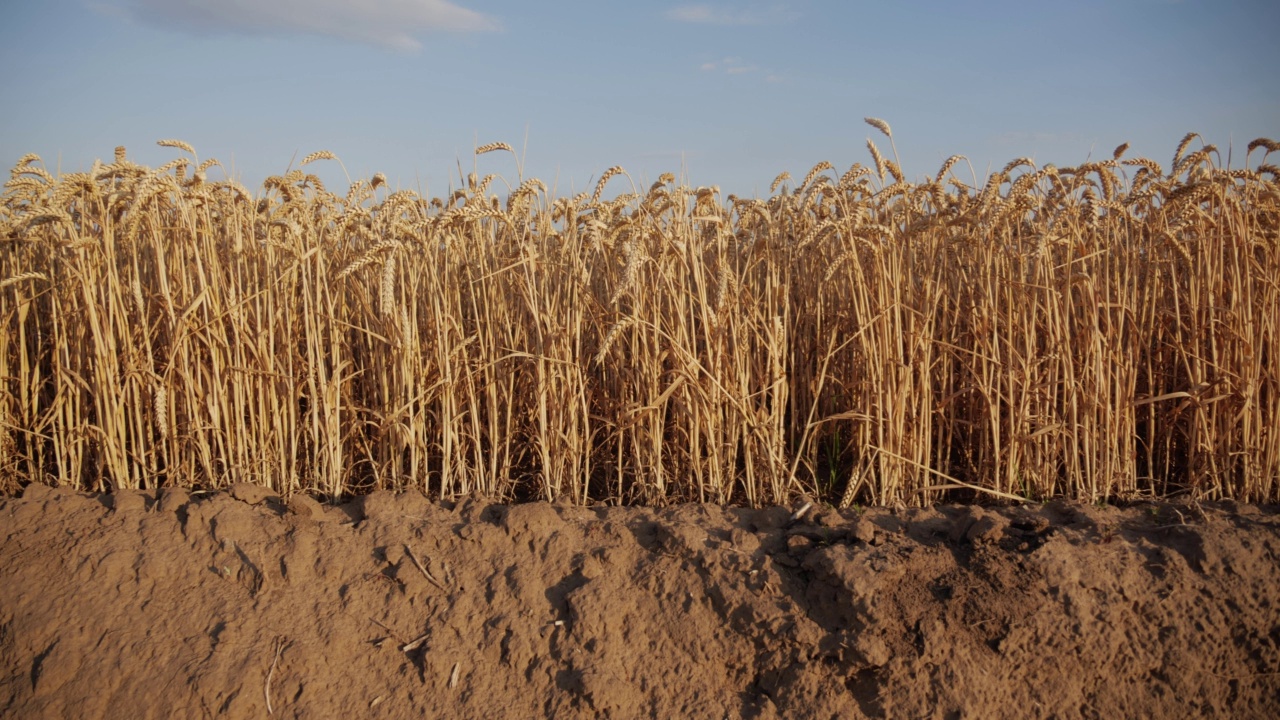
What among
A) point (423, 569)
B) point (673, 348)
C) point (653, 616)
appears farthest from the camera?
point (673, 348)

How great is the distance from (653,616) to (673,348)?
859 mm

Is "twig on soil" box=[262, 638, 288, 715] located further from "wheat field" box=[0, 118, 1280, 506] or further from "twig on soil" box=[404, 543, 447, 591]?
"wheat field" box=[0, 118, 1280, 506]

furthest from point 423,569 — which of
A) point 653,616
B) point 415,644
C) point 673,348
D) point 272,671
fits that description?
point 673,348

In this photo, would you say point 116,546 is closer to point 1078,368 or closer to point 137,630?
point 137,630

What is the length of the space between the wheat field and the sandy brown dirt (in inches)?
13.3

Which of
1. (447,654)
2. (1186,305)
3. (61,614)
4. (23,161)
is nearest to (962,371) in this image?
(1186,305)

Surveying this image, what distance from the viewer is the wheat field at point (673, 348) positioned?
2674mm

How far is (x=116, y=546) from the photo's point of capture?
2471 millimetres

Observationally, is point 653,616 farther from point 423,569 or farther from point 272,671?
point 272,671

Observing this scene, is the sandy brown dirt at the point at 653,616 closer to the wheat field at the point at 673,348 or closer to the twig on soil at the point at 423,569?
the twig on soil at the point at 423,569

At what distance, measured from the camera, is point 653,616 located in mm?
2250

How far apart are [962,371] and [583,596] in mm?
1767

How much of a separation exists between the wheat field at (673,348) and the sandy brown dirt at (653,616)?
0.34 meters

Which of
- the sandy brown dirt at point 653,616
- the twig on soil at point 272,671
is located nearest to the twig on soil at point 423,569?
the sandy brown dirt at point 653,616
